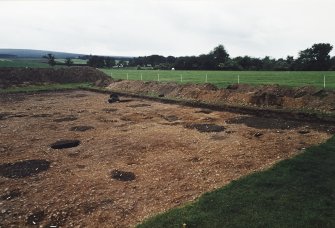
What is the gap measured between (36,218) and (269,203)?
574 centimetres

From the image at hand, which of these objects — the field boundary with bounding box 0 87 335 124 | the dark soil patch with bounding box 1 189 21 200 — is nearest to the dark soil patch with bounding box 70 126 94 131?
the dark soil patch with bounding box 1 189 21 200

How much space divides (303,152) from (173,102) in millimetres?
15880

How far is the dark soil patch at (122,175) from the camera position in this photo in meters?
10.8

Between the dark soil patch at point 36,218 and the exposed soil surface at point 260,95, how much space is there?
16914 mm

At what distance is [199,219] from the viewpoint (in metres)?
7.58

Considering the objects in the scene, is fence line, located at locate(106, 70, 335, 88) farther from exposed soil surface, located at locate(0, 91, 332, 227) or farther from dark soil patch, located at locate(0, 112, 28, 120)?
dark soil patch, located at locate(0, 112, 28, 120)

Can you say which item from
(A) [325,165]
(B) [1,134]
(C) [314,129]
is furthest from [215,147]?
(B) [1,134]

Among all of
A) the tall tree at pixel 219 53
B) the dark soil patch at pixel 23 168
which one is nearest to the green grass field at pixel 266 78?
the dark soil patch at pixel 23 168

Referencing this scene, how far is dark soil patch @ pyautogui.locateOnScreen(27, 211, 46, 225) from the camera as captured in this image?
8047mm

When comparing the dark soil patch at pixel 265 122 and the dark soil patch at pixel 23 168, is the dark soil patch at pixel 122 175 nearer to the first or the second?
the dark soil patch at pixel 23 168

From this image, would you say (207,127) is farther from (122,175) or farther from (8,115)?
(8,115)

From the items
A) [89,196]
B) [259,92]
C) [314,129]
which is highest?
[259,92]

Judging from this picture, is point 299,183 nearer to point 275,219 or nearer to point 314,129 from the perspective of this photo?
point 275,219

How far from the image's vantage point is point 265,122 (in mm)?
18641
